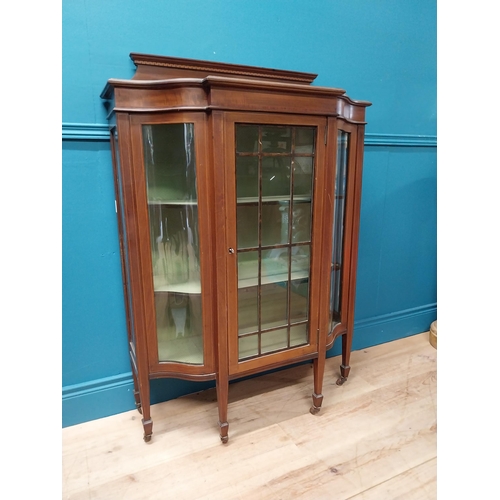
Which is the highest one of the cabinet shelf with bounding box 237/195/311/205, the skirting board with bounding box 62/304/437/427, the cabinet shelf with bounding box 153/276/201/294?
the cabinet shelf with bounding box 237/195/311/205

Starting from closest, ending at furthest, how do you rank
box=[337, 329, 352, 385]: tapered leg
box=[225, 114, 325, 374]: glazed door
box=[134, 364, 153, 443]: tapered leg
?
box=[225, 114, 325, 374]: glazed door → box=[134, 364, 153, 443]: tapered leg → box=[337, 329, 352, 385]: tapered leg

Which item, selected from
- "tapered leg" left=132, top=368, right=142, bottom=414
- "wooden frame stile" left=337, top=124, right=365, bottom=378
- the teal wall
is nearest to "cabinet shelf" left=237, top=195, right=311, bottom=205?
"wooden frame stile" left=337, top=124, right=365, bottom=378

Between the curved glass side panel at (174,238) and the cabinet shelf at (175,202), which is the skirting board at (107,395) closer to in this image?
the curved glass side panel at (174,238)

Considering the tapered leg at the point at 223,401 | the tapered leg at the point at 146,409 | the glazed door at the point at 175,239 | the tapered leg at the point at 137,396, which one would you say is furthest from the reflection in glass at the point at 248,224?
the tapered leg at the point at 137,396

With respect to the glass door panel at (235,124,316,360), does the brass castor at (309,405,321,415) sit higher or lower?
lower

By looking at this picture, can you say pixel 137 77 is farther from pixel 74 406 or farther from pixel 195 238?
pixel 74 406

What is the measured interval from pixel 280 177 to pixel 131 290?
729 millimetres

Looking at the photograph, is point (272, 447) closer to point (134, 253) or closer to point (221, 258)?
point (221, 258)

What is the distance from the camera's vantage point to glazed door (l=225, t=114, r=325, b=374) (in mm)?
1313

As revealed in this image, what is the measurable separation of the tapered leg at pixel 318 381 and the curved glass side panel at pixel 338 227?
213 millimetres

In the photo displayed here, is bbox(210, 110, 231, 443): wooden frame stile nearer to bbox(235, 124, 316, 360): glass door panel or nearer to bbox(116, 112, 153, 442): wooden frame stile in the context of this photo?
bbox(235, 124, 316, 360): glass door panel

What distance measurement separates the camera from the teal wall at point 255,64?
1408 millimetres

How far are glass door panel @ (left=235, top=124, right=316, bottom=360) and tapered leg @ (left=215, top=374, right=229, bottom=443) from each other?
0.42 ft

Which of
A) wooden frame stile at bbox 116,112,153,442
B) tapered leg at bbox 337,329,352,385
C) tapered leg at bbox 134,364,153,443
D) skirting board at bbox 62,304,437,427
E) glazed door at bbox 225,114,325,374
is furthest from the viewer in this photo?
tapered leg at bbox 337,329,352,385
